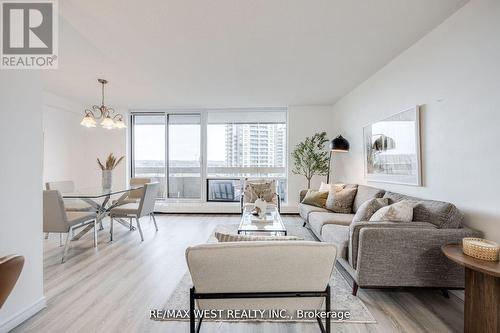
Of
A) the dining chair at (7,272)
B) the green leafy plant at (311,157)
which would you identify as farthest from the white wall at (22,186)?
the green leafy plant at (311,157)

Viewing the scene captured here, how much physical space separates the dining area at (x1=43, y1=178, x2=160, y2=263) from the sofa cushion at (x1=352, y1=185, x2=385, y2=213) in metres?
3.20

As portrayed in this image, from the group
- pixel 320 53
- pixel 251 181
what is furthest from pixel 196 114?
pixel 320 53

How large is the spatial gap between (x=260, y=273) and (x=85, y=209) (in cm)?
371

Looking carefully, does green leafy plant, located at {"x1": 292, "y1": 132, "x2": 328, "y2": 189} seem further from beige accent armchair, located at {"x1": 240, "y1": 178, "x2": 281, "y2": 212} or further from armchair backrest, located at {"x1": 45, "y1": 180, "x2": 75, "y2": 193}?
armchair backrest, located at {"x1": 45, "y1": 180, "x2": 75, "y2": 193}

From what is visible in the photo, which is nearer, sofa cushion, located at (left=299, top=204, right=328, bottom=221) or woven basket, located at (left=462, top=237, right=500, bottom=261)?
woven basket, located at (left=462, top=237, right=500, bottom=261)

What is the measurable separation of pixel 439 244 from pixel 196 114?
527 cm

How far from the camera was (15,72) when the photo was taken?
1777mm

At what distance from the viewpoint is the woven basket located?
1.46 meters

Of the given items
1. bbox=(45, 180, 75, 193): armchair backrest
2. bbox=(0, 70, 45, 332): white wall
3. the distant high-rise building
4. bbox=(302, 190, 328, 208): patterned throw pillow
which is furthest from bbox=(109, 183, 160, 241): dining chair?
bbox=(302, 190, 328, 208): patterned throw pillow

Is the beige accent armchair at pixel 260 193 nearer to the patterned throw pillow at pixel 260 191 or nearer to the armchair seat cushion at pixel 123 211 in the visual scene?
the patterned throw pillow at pixel 260 191

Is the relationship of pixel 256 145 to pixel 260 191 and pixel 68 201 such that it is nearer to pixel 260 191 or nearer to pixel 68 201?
pixel 260 191

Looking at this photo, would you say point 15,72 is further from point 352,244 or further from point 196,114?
point 196,114

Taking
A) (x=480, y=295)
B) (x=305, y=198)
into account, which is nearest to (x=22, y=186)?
(x=480, y=295)

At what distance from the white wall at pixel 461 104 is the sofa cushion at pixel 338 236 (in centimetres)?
97
